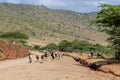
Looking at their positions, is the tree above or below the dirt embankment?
above

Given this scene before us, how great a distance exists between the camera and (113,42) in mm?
40312

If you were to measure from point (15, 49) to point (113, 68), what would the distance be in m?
37.7

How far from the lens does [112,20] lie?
1483 inches

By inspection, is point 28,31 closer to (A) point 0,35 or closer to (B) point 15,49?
(A) point 0,35

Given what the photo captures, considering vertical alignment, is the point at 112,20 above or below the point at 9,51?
above

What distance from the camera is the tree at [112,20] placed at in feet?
119

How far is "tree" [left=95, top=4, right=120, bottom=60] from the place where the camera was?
36375 mm

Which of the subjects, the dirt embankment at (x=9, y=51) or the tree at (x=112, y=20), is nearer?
the tree at (x=112, y=20)

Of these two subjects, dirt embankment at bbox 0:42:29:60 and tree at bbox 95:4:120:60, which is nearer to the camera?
tree at bbox 95:4:120:60

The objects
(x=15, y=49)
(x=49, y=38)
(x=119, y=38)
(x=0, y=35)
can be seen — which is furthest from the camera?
(x=49, y=38)

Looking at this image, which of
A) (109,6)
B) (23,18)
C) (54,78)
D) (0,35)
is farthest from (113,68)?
(23,18)

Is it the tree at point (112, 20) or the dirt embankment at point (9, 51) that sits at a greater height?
the tree at point (112, 20)

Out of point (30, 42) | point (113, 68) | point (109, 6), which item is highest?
point (109, 6)

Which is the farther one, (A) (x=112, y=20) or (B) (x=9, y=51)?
(B) (x=9, y=51)
